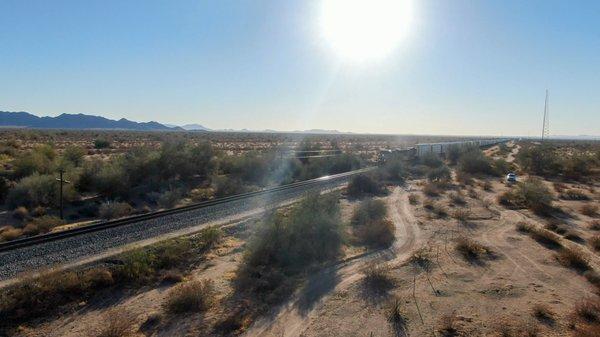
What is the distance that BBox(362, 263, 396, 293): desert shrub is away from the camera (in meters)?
12.4

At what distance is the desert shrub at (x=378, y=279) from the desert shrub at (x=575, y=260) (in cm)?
641

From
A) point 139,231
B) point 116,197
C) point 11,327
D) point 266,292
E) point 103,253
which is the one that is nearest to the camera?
point 11,327

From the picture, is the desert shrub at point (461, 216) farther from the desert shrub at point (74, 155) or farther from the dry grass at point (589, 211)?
the desert shrub at point (74, 155)

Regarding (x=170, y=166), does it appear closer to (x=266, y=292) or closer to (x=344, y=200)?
(x=344, y=200)

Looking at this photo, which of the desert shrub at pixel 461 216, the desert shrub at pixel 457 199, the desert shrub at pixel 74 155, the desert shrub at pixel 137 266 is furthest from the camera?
the desert shrub at pixel 74 155

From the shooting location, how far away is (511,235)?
18484mm

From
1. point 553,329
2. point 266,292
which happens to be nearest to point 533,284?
point 553,329

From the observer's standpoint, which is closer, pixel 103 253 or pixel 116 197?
pixel 103 253

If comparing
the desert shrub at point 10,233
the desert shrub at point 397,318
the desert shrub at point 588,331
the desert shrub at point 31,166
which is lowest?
the desert shrub at point 10,233

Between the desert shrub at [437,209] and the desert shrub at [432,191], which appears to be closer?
the desert shrub at [437,209]

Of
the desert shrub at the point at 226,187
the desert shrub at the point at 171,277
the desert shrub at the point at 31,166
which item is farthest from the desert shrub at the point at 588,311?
the desert shrub at the point at 31,166

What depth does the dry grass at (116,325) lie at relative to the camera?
939 cm

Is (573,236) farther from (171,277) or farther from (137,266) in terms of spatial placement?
(137,266)

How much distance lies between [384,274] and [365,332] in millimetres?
3305
